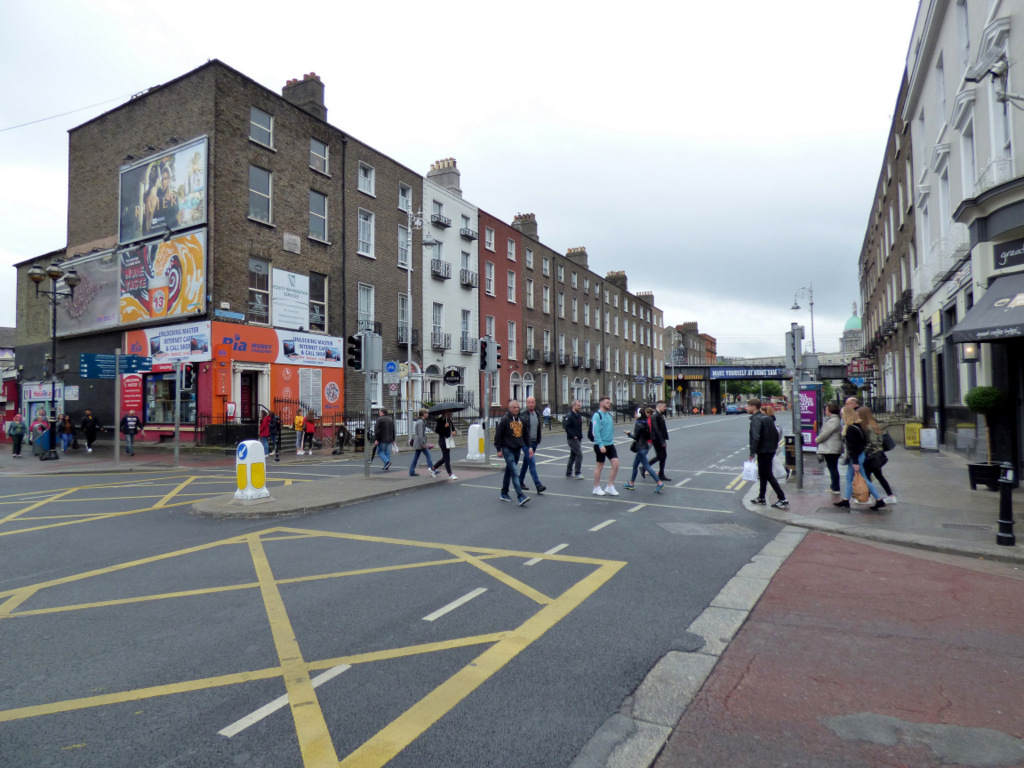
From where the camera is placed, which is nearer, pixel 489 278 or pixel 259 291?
pixel 259 291

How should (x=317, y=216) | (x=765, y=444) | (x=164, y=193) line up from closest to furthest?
(x=765, y=444), (x=164, y=193), (x=317, y=216)

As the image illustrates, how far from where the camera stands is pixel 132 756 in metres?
3.00

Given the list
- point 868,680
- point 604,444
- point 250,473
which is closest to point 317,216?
point 250,473

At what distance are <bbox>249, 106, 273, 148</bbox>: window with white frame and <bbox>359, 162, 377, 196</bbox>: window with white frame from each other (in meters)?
4.79

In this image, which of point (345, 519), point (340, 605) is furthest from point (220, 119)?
point (340, 605)

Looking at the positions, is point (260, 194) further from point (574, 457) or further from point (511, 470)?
point (511, 470)

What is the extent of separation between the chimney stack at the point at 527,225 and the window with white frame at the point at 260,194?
70.3ft

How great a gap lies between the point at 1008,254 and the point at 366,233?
23493 millimetres

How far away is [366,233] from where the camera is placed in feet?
94.4

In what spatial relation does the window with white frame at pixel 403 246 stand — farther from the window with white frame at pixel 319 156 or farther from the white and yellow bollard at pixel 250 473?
the white and yellow bollard at pixel 250 473

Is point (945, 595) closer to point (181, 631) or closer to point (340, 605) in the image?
point (340, 605)

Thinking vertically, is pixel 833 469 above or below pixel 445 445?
below

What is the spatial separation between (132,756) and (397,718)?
4.07 ft

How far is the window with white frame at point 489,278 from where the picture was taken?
37406mm
